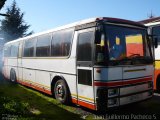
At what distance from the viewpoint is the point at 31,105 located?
8297 mm

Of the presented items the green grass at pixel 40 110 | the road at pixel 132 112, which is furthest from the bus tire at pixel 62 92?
the road at pixel 132 112

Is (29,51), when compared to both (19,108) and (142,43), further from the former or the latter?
(142,43)

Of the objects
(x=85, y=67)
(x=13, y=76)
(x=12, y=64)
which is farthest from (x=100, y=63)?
(x=12, y=64)

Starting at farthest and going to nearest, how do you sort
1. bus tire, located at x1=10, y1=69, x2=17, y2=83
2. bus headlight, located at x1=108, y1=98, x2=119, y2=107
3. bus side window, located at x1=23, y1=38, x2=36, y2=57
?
bus tire, located at x1=10, y1=69, x2=17, y2=83, bus side window, located at x1=23, y1=38, x2=36, y2=57, bus headlight, located at x1=108, y1=98, x2=119, y2=107

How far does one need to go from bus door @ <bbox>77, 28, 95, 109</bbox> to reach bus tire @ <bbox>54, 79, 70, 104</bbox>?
0.84 metres

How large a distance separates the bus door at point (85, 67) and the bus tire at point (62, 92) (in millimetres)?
841

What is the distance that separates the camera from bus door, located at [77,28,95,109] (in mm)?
6574

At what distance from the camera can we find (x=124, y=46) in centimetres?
681

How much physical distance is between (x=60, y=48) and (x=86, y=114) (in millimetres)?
2726

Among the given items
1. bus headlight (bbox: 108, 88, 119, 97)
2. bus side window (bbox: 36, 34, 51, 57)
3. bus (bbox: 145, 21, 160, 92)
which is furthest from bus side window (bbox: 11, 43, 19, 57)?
bus headlight (bbox: 108, 88, 119, 97)

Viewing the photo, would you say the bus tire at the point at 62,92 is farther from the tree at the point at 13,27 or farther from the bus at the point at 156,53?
the tree at the point at 13,27

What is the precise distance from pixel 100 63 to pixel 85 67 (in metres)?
0.71

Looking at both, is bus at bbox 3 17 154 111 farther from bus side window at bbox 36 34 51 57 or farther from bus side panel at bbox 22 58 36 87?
bus side panel at bbox 22 58 36 87

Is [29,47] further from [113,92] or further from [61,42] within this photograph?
[113,92]
